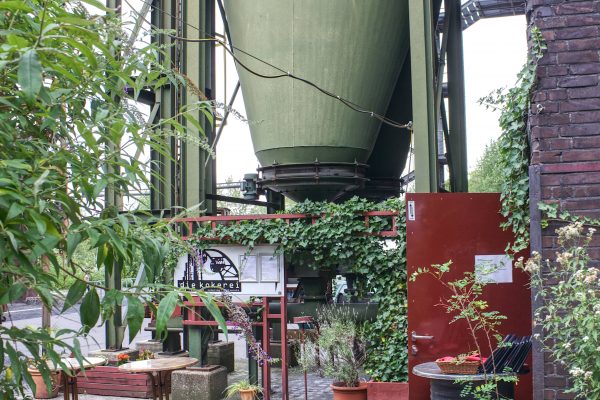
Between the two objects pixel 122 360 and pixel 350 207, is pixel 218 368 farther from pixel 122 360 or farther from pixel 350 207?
pixel 350 207

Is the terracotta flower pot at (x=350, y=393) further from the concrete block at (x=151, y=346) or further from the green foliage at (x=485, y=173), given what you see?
the green foliage at (x=485, y=173)

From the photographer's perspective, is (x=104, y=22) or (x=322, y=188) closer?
(x=104, y=22)

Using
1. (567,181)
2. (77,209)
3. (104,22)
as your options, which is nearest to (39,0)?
(104,22)

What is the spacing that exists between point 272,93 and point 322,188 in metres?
1.40

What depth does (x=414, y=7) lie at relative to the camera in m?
8.23

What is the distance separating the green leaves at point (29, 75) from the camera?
4.32 ft

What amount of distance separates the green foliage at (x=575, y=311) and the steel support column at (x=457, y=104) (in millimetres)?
6509

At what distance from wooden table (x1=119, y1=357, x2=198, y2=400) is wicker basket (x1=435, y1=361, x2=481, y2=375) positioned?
3179mm

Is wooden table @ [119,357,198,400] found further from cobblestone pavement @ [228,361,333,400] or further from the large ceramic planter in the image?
the large ceramic planter

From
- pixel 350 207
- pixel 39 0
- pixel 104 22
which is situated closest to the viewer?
pixel 39 0

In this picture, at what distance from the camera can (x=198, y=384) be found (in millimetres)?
8422

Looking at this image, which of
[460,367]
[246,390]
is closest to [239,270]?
[246,390]

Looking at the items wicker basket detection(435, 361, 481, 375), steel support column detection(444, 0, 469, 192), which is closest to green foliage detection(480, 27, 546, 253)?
wicker basket detection(435, 361, 481, 375)

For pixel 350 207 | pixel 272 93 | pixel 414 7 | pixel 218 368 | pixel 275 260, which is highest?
pixel 414 7
